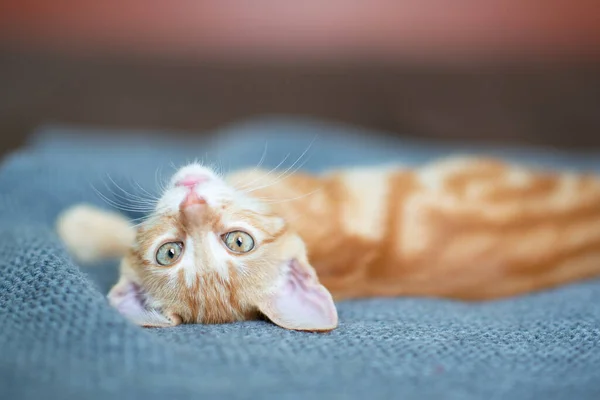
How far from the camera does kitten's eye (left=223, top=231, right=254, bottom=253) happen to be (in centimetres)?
122

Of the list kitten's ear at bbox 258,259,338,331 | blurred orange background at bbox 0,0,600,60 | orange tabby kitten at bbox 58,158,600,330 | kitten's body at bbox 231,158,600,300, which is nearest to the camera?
kitten's ear at bbox 258,259,338,331

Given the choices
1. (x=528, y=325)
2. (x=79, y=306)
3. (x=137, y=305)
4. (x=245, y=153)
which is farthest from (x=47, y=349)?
(x=245, y=153)

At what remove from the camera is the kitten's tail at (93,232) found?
146 centimetres

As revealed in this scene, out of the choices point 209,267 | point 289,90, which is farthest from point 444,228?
point 289,90

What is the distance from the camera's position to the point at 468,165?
1.77m

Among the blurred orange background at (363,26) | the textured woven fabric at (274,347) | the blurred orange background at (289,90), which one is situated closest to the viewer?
the textured woven fabric at (274,347)

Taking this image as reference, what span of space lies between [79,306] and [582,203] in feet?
4.46

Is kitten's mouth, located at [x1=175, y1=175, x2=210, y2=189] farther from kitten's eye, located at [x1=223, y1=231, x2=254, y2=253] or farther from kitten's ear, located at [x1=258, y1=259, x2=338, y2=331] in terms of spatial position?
kitten's ear, located at [x1=258, y1=259, x2=338, y2=331]

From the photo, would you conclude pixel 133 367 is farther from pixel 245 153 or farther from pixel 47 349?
pixel 245 153

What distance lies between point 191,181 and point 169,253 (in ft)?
0.53

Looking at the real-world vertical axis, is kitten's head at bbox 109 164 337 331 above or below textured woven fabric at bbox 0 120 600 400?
above

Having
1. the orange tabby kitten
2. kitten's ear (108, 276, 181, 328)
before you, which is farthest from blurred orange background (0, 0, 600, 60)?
kitten's ear (108, 276, 181, 328)

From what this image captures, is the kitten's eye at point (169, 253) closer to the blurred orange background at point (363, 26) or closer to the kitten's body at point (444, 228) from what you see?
the kitten's body at point (444, 228)

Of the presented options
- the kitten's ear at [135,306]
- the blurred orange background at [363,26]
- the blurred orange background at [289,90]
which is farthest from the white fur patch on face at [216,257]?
the blurred orange background at [363,26]
